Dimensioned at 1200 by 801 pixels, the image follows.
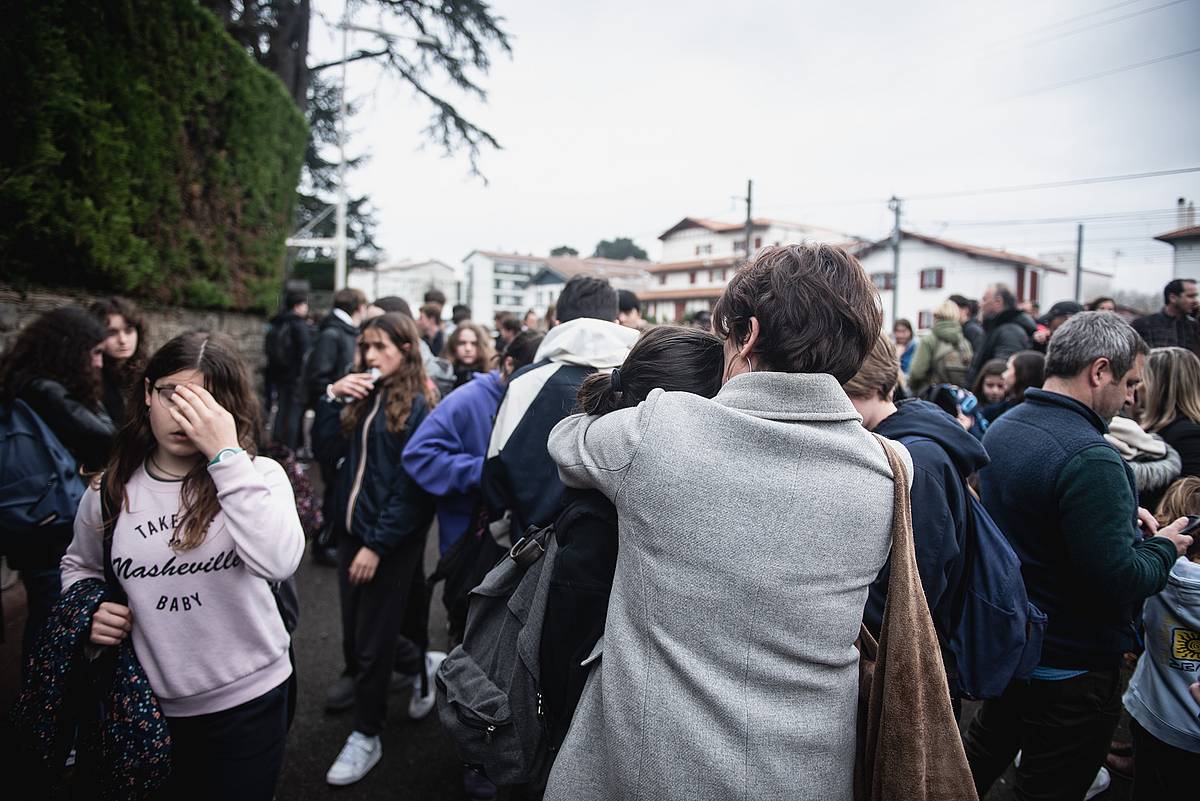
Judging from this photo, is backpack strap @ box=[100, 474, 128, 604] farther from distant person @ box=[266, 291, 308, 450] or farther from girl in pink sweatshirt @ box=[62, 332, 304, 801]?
distant person @ box=[266, 291, 308, 450]

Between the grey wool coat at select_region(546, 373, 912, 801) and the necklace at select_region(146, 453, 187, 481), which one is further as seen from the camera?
the necklace at select_region(146, 453, 187, 481)

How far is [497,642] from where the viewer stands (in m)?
1.80

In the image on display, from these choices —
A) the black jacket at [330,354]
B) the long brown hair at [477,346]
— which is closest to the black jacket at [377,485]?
the long brown hair at [477,346]

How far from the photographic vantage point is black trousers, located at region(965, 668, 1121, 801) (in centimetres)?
234

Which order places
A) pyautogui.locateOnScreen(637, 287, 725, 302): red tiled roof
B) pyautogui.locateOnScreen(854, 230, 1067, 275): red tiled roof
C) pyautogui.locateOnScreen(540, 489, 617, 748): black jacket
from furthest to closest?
1. pyautogui.locateOnScreen(637, 287, 725, 302): red tiled roof
2. pyautogui.locateOnScreen(854, 230, 1067, 275): red tiled roof
3. pyautogui.locateOnScreen(540, 489, 617, 748): black jacket

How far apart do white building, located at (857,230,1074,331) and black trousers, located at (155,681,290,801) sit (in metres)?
42.0

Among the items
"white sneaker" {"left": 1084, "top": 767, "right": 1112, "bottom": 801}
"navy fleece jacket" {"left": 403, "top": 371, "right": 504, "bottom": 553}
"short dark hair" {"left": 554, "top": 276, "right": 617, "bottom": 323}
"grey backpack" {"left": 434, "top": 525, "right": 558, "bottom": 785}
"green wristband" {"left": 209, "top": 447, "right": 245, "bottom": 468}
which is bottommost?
"white sneaker" {"left": 1084, "top": 767, "right": 1112, "bottom": 801}

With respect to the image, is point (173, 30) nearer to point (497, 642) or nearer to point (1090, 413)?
point (497, 642)

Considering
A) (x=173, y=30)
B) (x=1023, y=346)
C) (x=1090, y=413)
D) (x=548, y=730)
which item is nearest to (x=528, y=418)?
(x=548, y=730)

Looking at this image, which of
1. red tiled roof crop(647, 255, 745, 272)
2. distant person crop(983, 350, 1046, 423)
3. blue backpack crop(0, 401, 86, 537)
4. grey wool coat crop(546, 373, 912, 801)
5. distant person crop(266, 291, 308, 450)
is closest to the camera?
grey wool coat crop(546, 373, 912, 801)

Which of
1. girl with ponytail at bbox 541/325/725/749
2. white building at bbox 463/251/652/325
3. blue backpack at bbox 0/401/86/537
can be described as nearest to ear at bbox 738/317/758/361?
girl with ponytail at bbox 541/325/725/749

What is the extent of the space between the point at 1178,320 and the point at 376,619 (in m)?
6.80

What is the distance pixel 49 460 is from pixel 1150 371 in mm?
5132

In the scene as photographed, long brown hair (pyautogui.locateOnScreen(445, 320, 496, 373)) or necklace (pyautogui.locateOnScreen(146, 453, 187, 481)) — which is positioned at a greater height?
long brown hair (pyautogui.locateOnScreen(445, 320, 496, 373))
